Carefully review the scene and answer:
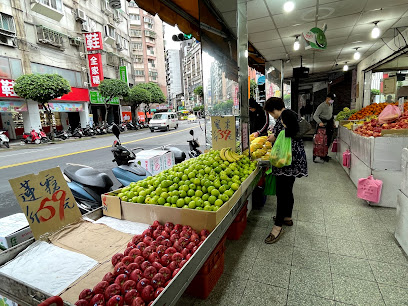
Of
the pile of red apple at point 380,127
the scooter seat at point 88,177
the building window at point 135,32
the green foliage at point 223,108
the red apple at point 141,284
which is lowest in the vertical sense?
the red apple at point 141,284

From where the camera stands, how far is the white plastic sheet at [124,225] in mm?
2043

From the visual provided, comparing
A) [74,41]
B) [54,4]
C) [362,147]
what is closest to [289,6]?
[362,147]

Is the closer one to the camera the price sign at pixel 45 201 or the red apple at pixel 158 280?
the red apple at pixel 158 280

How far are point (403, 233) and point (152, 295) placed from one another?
2796 millimetres

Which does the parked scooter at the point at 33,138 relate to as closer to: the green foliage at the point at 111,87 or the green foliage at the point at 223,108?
the green foliage at the point at 111,87

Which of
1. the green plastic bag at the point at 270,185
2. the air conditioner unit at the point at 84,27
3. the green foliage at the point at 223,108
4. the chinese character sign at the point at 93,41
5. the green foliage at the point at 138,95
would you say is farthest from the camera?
the green foliage at the point at 138,95

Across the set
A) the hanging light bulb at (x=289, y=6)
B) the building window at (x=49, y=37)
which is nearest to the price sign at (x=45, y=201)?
the hanging light bulb at (x=289, y=6)

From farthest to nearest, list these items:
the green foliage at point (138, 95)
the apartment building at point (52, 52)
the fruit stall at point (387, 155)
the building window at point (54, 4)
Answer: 1. the green foliage at point (138, 95)
2. the building window at point (54, 4)
3. the apartment building at point (52, 52)
4. the fruit stall at point (387, 155)

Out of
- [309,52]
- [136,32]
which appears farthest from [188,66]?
[309,52]

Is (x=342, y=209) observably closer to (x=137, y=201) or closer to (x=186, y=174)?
(x=186, y=174)

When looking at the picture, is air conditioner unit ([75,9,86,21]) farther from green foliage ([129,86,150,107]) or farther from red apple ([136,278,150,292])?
red apple ([136,278,150,292])

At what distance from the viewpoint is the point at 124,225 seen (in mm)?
2127

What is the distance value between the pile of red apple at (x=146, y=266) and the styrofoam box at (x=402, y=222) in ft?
7.45

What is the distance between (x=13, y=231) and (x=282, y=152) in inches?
107
